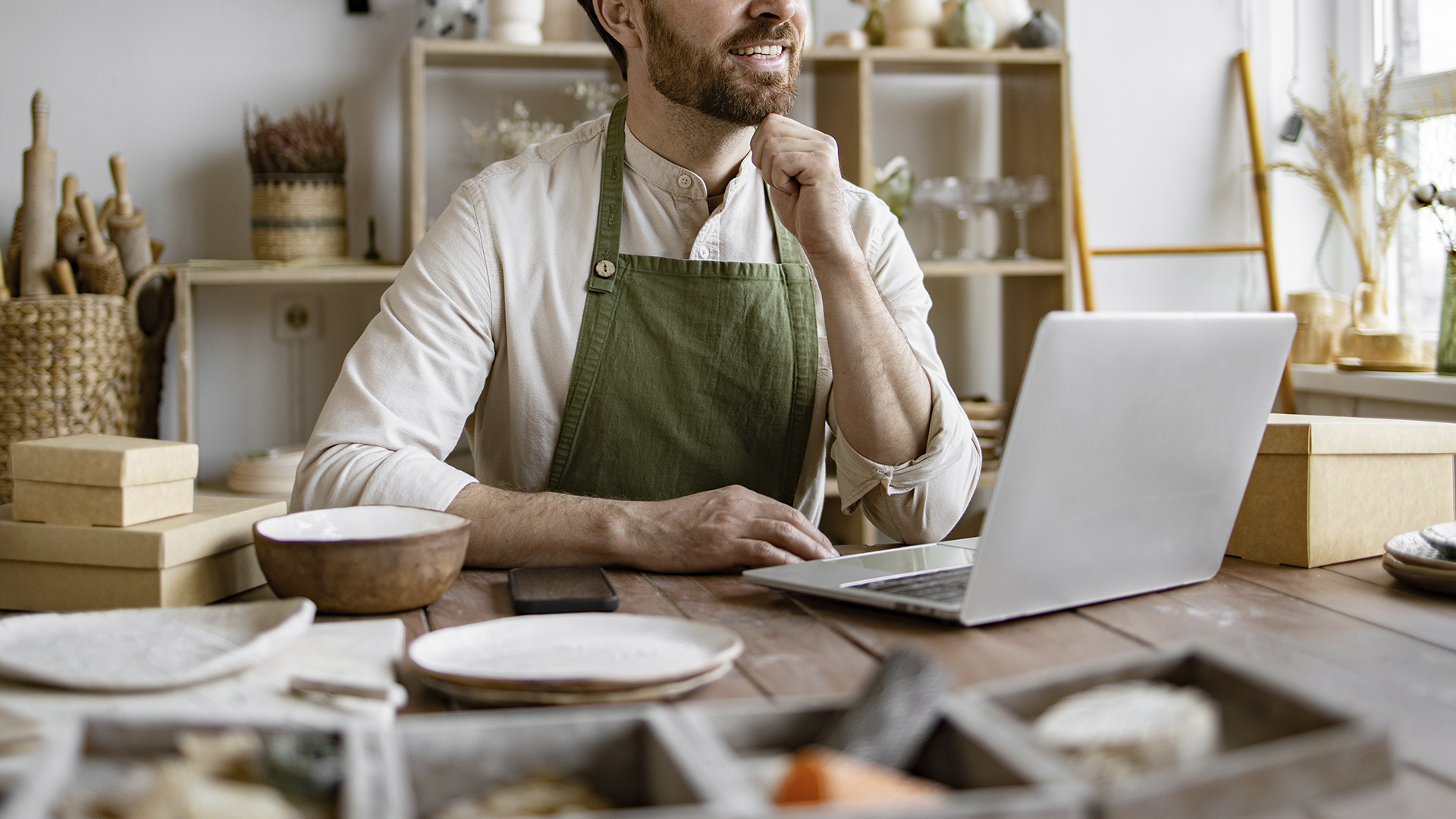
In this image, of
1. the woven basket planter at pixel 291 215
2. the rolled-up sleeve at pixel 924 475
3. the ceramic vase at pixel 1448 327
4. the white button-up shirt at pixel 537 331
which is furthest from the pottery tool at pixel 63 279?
the ceramic vase at pixel 1448 327

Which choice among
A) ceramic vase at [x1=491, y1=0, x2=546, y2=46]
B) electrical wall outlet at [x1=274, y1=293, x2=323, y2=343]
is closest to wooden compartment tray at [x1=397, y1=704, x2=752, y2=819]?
ceramic vase at [x1=491, y1=0, x2=546, y2=46]

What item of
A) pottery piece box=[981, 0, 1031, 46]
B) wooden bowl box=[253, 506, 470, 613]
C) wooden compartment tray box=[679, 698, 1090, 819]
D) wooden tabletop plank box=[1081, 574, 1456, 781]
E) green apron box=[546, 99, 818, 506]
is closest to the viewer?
wooden compartment tray box=[679, 698, 1090, 819]

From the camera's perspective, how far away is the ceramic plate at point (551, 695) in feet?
2.36

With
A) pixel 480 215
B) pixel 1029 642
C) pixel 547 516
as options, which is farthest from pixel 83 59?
pixel 1029 642

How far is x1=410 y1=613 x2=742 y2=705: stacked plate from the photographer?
2.36ft

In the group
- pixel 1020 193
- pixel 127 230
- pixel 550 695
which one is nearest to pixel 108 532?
pixel 550 695

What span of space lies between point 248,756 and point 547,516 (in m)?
0.78

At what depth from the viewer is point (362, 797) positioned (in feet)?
1.47

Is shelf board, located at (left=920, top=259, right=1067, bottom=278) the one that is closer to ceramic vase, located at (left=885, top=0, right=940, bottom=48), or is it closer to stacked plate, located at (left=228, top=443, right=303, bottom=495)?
ceramic vase, located at (left=885, top=0, right=940, bottom=48)

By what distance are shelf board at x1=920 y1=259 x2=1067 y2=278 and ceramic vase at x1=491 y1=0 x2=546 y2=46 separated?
1.04 metres

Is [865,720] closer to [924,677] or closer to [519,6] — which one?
[924,677]

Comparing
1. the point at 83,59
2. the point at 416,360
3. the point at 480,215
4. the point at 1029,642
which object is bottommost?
the point at 1029,642

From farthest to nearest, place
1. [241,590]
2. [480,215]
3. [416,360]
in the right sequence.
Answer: [480,215]
[416,360]
[241,590]

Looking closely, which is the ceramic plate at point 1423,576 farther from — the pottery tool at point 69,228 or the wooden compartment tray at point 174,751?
the pottery tool at point 69,228
